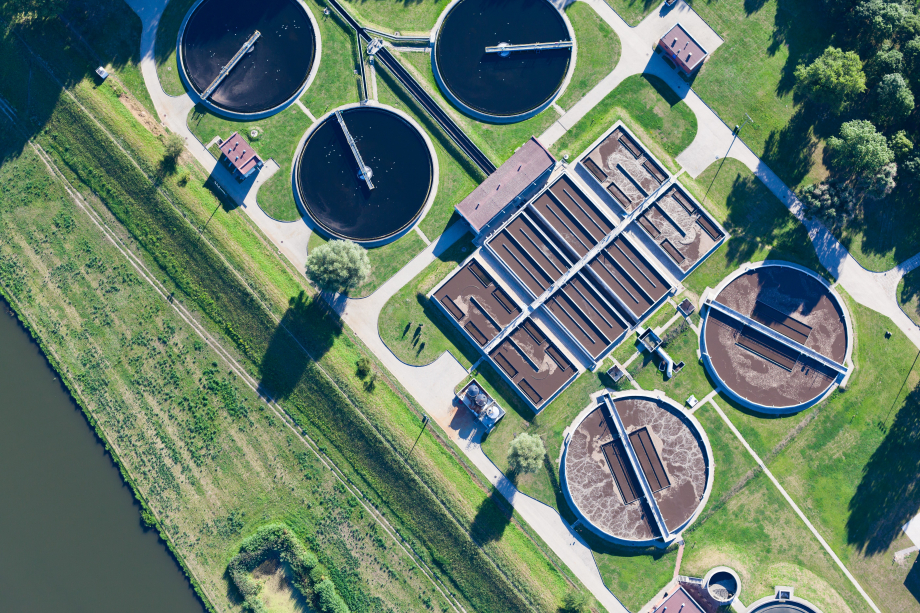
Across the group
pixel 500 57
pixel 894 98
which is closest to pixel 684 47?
pixel 500 57

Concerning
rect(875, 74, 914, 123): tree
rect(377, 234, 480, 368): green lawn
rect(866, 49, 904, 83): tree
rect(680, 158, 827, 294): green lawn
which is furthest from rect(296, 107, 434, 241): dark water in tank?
rect(866, 49, 904, 83): tree

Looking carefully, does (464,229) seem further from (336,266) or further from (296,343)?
(296,343)

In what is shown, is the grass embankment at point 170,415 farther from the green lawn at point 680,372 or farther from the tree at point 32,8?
the green lawn at point 680,372

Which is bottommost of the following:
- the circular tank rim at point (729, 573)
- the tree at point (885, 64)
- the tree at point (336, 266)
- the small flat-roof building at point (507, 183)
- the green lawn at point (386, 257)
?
the circular tank rim at point (729, 573)

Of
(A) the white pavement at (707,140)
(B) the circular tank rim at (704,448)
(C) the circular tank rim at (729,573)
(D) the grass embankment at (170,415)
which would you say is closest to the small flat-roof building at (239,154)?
(D) the grass embankment at (170,415)

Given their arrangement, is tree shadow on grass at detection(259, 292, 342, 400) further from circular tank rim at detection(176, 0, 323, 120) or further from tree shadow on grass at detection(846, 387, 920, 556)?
tree shadow on grass at detection(846, 387, 920, 556)

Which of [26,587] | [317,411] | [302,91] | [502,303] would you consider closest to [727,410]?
[502,303]
